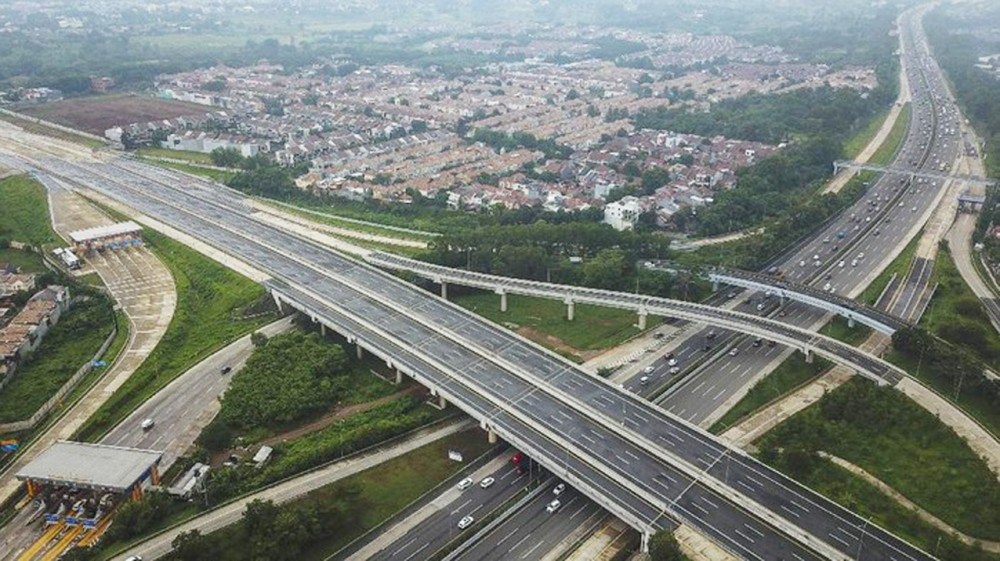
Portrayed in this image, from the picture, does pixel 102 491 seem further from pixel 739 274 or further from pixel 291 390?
pixel 739 274

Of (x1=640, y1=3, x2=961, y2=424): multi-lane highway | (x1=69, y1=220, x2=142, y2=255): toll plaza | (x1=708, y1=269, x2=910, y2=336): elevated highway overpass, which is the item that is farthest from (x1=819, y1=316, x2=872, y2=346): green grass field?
(x1=69, y1=220, x2=142, y2=255): toll plaza

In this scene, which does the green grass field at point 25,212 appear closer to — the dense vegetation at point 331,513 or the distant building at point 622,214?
the dense vegetation at point 331,513

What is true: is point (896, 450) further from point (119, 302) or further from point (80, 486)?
point (119, 302)

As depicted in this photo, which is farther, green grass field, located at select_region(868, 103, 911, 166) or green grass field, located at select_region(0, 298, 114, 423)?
green grass field, located at select_region(868, 103, 911, 166)

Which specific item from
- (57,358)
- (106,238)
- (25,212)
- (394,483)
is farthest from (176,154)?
(394,483)

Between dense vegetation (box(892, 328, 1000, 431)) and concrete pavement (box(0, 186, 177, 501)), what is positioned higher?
dense vegetation (box(892, 328, 1000, 431))

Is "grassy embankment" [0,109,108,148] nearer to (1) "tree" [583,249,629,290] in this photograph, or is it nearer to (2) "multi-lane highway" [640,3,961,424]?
(1) "tree" [583,249,629,290]

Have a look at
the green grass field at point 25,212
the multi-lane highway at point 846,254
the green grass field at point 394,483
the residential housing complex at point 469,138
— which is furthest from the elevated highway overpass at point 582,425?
the residential housing complex at point 469,138

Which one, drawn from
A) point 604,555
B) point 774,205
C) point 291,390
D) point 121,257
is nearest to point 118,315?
point 121,257
